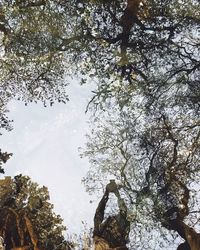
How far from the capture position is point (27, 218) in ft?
83.3

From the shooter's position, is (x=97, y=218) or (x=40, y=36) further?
(x=97, y=218)

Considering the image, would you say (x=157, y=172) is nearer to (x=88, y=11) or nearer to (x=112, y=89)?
(x=112, y=89)

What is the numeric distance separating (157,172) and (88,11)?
1047cm

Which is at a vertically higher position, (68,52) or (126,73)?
(68,52)

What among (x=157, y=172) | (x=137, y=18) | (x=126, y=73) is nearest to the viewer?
(x=137, y=18)

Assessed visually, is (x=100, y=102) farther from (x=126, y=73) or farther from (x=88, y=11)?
(x=88, y=11)

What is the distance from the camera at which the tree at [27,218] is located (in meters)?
26.2

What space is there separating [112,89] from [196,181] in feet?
27.1

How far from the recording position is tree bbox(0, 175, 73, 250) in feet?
86.0

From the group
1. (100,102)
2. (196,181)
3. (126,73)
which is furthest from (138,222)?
(126,73)

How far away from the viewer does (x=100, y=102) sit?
21.3m

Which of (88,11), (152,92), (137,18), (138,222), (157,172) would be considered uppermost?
(88,11)

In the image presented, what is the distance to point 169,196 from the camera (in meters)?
22.9

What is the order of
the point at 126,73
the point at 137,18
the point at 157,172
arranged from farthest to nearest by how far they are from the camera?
the point at 157,172 → the point at 126,73 → the point at 137,18
